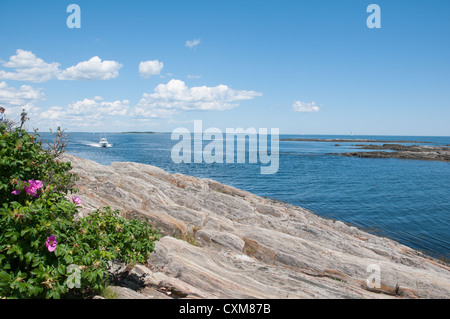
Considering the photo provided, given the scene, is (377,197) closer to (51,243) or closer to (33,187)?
(51,243)

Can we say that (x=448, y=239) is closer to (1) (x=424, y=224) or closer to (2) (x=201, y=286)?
(1) (x=424, y=224)

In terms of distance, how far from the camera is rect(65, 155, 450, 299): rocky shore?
8188 millimetres

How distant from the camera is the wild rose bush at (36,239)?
15.8ft

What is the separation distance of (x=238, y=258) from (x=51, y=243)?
7.80 m

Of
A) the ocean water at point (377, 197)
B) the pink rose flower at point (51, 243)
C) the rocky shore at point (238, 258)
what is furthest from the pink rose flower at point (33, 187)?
the ocean water at point (377, 197)

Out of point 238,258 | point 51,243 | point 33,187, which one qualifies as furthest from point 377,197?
point 33,187

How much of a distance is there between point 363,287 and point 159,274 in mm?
8014

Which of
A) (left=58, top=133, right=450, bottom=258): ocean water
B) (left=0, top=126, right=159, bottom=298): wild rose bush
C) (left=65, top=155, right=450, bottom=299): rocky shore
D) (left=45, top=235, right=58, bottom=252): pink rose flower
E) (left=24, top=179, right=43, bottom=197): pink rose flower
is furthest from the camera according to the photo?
(left=58, top=133, right=450, bottom=258): ocean water

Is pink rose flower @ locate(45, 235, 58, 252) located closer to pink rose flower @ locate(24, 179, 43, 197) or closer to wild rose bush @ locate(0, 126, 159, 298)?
wild rose bush @ locate(0, 126, 159, 298)

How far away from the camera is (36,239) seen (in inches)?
197

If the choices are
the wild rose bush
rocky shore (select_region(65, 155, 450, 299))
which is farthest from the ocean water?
the wild rose bush

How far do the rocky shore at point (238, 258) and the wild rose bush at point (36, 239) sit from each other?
141cm

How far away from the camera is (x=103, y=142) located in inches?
4852
